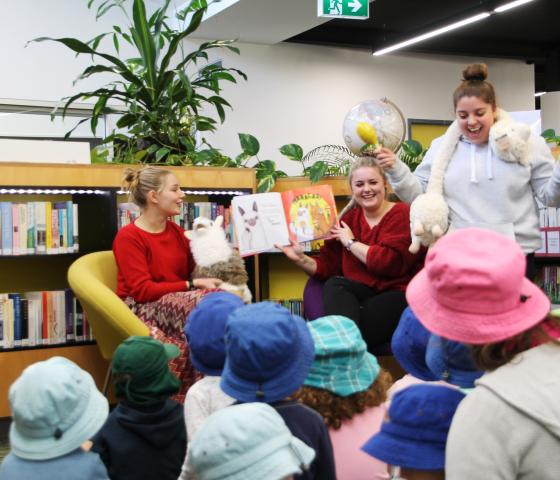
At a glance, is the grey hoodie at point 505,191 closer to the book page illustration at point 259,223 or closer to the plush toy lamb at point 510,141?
the plush toy lamb at point 510,141

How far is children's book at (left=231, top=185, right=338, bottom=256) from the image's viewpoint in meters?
3.91

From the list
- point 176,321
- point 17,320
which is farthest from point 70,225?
point 176,321

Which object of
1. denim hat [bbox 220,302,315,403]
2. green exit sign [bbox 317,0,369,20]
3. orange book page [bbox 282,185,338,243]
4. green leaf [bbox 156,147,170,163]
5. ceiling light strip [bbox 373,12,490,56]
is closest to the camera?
denim hat [bbox 220,302,315,403]

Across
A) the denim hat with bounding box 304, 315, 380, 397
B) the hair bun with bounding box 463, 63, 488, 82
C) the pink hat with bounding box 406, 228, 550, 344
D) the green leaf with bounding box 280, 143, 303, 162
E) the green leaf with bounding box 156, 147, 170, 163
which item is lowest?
the denim hat with bounding box 304, 315, 380, 397

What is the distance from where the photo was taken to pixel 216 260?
3.69m

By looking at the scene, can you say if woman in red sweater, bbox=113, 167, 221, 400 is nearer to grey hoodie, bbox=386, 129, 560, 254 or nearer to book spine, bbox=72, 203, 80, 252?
book spine, bbox=72, 203, 80, 252

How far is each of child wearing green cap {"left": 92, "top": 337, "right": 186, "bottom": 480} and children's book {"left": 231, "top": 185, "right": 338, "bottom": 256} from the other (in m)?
2.00

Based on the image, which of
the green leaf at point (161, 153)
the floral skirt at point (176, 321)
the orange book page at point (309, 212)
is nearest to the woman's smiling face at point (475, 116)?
the orange book page at point (309, 212)

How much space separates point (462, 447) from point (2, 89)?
24.3ft

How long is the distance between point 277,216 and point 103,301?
1.05 meters

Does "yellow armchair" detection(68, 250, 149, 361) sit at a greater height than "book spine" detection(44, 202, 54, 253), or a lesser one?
lesser

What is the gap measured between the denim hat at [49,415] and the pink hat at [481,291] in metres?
0.81

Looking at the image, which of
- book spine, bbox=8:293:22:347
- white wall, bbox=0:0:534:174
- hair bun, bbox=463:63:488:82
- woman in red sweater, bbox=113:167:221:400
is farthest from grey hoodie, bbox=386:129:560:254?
white wall, bbox=0:0:534:174

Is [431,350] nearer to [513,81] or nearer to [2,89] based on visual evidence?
[2,89]
